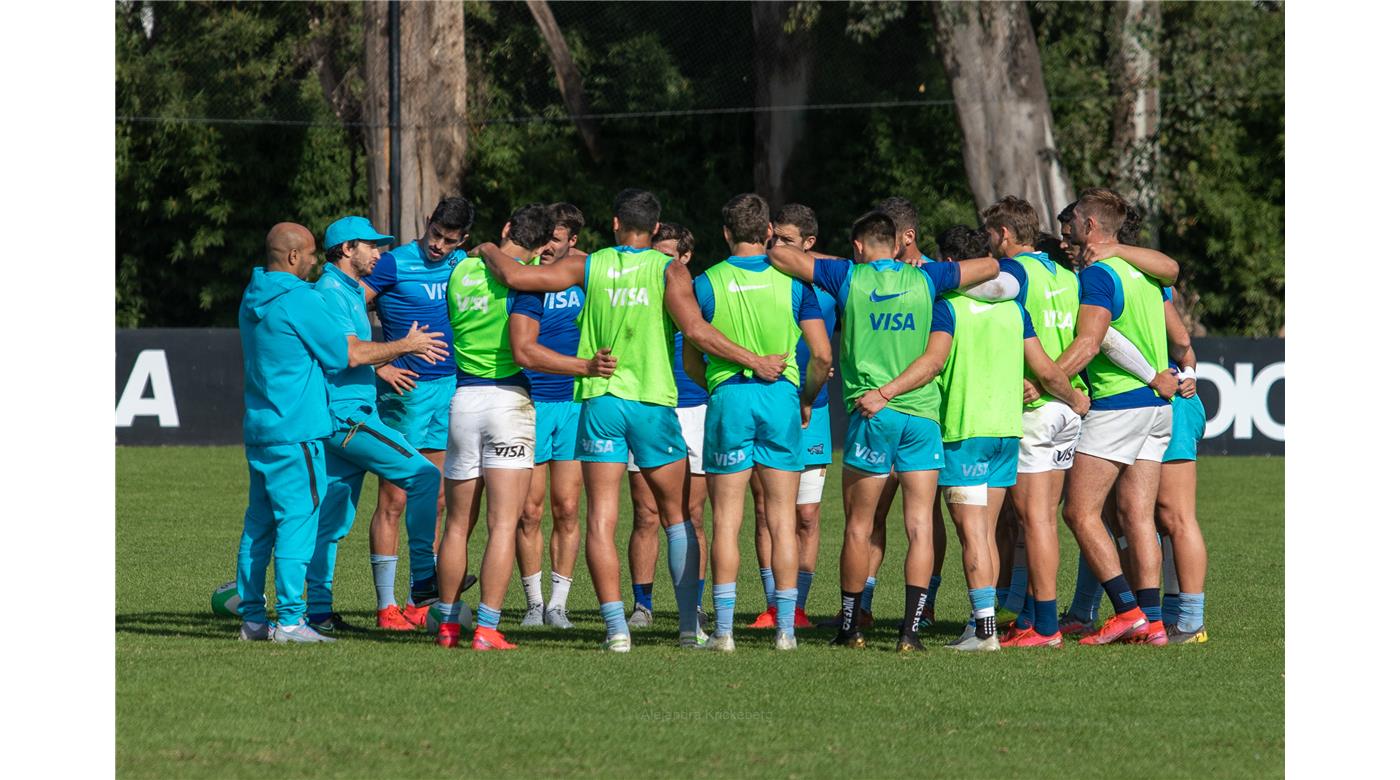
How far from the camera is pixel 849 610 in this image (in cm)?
838

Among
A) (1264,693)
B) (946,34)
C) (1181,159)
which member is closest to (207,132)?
(946,34)

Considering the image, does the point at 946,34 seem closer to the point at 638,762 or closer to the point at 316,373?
the point at 316,373

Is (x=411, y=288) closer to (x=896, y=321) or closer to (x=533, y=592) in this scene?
(x=533, y=592)

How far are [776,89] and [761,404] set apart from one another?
1912 centimetres

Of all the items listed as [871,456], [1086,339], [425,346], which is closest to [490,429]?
[425,346]

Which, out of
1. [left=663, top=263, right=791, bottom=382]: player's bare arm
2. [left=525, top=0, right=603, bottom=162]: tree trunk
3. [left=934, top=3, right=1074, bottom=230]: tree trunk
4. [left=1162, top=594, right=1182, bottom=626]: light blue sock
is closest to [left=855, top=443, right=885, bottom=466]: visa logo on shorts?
[left=663, top=263, right=791, bottom=382]: player's bare arm

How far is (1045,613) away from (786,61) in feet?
60.3

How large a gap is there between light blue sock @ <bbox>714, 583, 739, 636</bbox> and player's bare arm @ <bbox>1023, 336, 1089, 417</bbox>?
67.9 inches

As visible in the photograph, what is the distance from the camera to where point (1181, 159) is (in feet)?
90.9

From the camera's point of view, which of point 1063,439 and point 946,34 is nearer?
point 1063,439

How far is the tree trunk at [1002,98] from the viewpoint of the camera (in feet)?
72.2

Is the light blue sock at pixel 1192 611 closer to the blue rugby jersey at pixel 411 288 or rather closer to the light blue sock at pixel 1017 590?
the light blue sock at pixel 1017 590

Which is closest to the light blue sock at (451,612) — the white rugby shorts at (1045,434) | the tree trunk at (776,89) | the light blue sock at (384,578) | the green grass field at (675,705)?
the green grass field at (675,705)

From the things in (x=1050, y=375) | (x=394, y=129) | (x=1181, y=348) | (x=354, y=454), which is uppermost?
(x=394, y=129)
